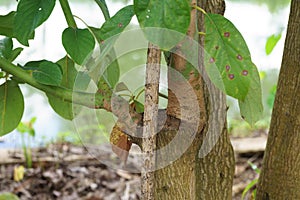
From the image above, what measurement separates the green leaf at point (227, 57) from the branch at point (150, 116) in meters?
0.06

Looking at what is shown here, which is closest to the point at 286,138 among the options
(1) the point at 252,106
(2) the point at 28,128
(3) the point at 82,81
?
(1) the point at 252,106

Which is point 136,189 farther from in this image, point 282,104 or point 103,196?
point 282,104

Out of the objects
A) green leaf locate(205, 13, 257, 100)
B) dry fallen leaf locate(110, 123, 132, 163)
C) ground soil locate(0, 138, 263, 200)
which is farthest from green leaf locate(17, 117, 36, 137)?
green leaf locate(205, 13, 257, 100)

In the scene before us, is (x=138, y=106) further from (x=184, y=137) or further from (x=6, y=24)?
(x=6, y=24)

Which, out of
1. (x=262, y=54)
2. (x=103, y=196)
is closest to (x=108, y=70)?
(x=103, y=196)

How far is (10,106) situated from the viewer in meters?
0.78

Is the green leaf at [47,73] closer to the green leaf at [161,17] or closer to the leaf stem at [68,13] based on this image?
the leaf stem at [68,13]

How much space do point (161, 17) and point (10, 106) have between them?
1.27 feet

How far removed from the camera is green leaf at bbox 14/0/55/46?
2.01ft

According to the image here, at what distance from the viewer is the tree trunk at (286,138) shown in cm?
88

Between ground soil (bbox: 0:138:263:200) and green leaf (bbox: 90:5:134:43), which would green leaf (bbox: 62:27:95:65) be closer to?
green leaf (bbox: 90:5:134:43)

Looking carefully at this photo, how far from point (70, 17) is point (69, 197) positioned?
3.98 ft

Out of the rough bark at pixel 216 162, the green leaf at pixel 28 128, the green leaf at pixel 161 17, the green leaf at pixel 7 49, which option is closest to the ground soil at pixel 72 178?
the green leaf at pixel 28 128

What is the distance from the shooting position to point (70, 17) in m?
0.75
